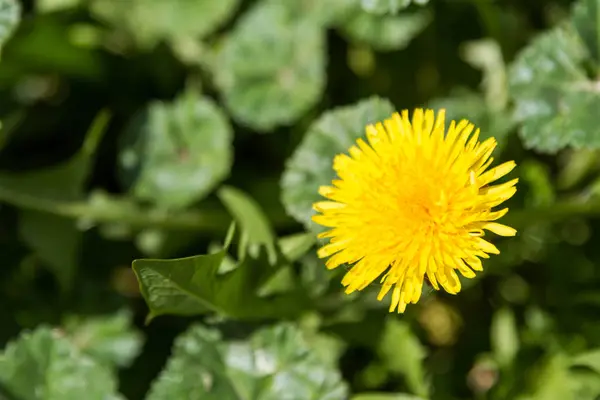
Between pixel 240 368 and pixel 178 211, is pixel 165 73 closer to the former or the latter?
pixel 178 211

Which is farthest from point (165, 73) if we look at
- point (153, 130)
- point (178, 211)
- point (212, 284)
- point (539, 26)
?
point (539, 26)

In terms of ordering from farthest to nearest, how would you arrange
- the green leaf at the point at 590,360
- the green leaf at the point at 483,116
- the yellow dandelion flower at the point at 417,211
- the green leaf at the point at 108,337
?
the green leaf at the point at 108,337
the green leaf at the point at 483,116
the green leaf at the point at 590,360
the yellow dandelion flower at the point at 417,211

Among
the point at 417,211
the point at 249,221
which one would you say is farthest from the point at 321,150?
the point at 417,211

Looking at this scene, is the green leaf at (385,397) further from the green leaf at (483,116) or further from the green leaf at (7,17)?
the green leaf at (7,17)

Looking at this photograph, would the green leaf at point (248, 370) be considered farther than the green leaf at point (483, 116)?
No

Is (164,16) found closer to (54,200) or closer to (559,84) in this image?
(54,200)

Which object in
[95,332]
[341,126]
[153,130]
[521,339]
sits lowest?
[95,332]

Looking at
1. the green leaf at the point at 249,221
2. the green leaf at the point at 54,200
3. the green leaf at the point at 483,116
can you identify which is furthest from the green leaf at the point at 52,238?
the green leaf at the point at 483,116
